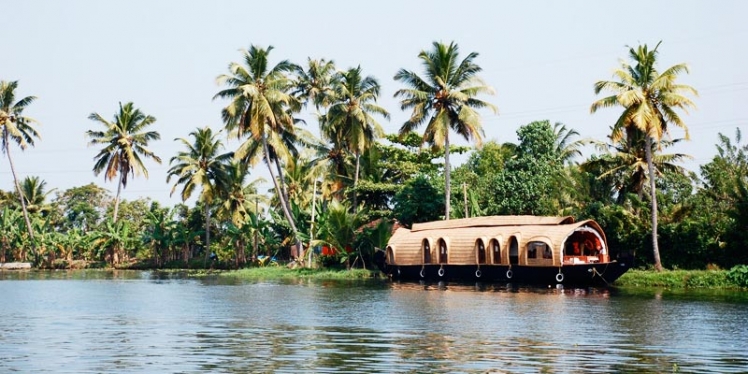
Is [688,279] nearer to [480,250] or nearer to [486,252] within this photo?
[486,252]

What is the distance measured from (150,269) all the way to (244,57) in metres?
19.5

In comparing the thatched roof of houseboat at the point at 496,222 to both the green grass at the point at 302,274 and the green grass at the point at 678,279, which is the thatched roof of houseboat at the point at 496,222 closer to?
the green grass at the point at 678,279

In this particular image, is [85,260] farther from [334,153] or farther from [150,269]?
[334,153]

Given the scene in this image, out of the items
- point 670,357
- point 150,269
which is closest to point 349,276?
point 150,269

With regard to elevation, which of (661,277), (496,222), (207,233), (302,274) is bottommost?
(661,277)

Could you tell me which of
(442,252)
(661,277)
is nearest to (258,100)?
(442,252)

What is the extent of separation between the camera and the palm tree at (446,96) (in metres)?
46.2

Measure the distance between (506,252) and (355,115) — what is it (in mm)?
14672

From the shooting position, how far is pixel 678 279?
36.1 m

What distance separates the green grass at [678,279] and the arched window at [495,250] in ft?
17.3

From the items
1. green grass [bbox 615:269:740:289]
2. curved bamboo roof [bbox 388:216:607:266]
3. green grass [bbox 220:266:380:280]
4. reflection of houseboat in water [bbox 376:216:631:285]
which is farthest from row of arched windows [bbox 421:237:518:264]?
green grass [bbox 220:266:380:280]

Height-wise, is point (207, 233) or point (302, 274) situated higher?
point (207, 233)

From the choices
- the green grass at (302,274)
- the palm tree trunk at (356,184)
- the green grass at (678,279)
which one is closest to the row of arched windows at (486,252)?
the green grass at (678,279)

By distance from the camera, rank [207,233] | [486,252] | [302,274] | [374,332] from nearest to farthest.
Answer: [374,332] < [486,252] < [302,274] < [207,233]
